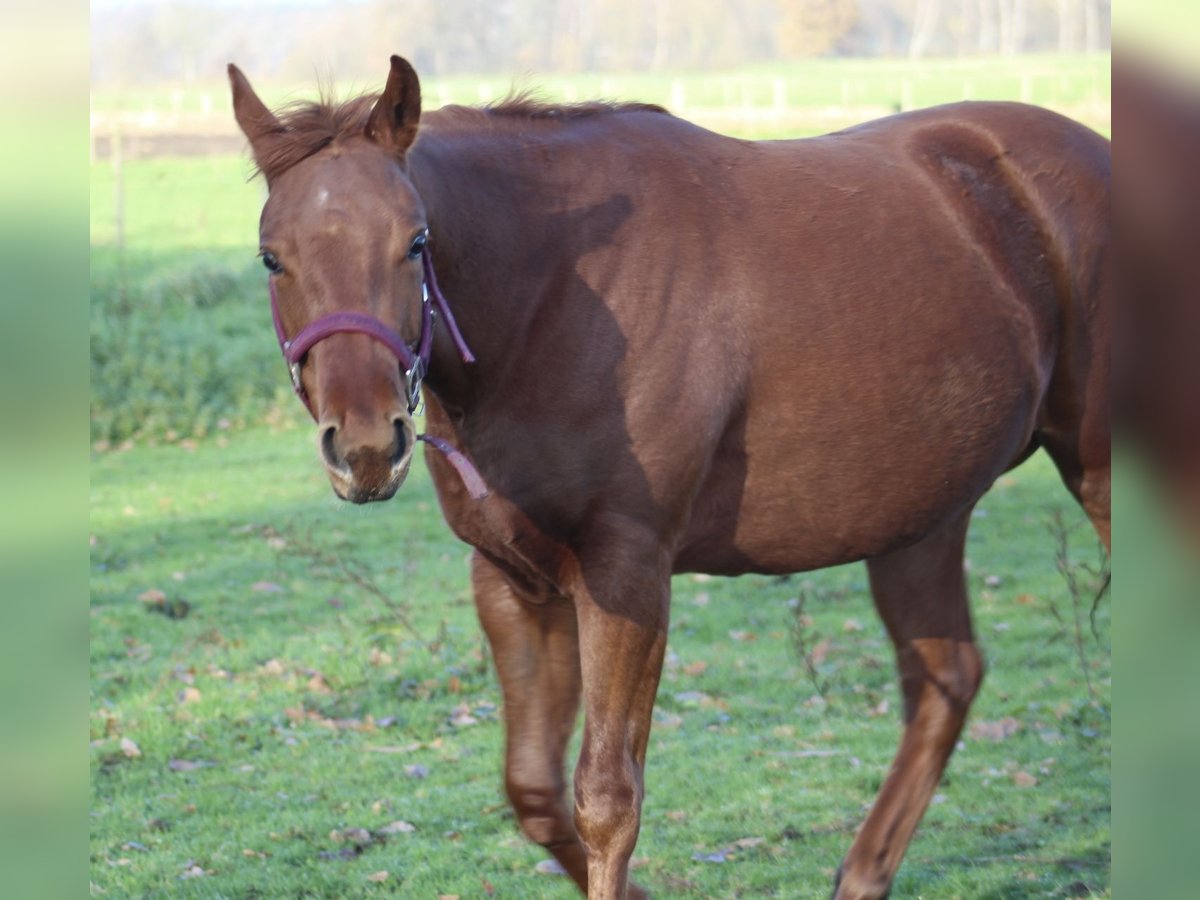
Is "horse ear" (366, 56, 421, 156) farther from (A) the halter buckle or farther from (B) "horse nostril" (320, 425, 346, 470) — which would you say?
(B) "horse nostril" (320, 425, 346, 470)

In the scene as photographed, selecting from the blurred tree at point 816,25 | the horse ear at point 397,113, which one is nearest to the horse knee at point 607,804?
the horse ear at point 397,113

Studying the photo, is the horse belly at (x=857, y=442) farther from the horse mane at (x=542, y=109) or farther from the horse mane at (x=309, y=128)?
the horse mane at (x=309, y=128)

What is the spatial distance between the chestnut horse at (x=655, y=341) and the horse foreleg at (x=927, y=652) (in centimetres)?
6

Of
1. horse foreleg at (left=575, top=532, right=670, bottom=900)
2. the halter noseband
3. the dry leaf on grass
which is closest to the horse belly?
horse foreleg at (left=575, top=532, right=670, bottom=900)

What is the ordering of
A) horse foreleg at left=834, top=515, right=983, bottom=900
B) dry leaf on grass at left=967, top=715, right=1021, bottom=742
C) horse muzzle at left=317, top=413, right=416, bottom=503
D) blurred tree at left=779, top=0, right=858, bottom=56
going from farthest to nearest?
blurred tree at left=779, top=0, right=858, bottom=56
dry leaf on grass at left=967, top=715, right=1021, bottom=742
horse foreleg at left=834, top=515, right=983, bottom=900
horse muzzle at left=317, top=413, right=416, bottom=503

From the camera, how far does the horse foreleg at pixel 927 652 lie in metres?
4.42

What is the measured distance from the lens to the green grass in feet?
15.7

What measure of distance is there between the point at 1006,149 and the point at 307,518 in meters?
6.85

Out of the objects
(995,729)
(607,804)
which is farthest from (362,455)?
(995,729)

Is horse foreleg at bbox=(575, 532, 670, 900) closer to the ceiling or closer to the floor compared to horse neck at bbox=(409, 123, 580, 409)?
closer to the floor

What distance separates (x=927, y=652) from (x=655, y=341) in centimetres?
169

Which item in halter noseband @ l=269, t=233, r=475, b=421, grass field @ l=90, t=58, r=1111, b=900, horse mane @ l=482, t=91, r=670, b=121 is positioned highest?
horse mane @ l=482, t=91, r=670, b=121

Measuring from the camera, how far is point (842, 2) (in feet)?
107

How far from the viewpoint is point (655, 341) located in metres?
3.43
